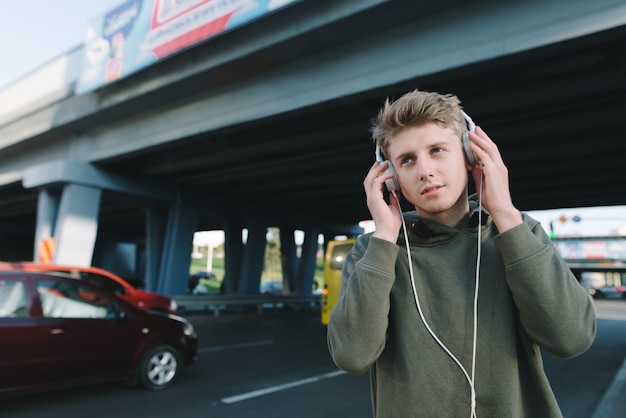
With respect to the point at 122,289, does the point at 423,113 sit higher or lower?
higher

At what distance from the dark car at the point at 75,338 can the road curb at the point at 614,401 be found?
5.68 m

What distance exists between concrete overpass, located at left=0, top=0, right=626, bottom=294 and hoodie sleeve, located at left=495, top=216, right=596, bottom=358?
5.96 metres

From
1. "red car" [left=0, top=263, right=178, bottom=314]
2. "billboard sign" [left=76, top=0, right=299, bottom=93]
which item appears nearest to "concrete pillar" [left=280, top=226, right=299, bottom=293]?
"red car" [left=0, top=263, right=178, bottom=314]

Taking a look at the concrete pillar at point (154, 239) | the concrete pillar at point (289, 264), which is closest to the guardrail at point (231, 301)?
the concrete pillar at point (154, 239)

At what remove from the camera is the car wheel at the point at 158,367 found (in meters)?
5.85

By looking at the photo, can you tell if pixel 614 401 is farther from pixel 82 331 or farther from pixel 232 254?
pixel 232 254

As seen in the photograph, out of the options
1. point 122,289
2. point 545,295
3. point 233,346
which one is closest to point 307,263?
point 233,346

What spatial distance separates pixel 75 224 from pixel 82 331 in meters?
10.8

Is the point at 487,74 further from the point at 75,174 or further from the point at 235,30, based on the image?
the point at 75,174

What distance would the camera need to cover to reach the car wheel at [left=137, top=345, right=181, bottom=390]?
585cm

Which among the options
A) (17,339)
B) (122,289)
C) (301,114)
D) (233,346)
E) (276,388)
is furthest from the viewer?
(122,289)

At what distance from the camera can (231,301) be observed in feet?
55.0

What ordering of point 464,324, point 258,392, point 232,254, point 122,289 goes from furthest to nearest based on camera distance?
1. point 232,254
2. point 122,289
3. point 258,392
4. point 464,324

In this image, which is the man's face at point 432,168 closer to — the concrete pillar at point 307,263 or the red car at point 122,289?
the red car at point 122,289
